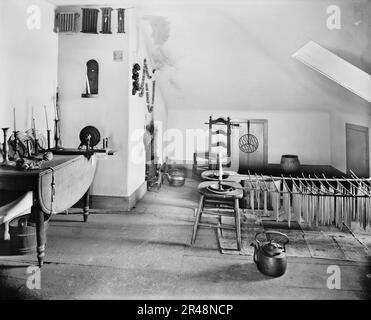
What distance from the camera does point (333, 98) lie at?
21.9ft

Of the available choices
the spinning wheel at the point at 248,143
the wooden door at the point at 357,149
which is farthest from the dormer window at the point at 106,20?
the wooden door at the point at 357,149

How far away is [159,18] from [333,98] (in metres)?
3.88

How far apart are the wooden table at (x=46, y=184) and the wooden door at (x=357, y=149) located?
463cm

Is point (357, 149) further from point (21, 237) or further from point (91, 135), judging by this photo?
point (21, 237)

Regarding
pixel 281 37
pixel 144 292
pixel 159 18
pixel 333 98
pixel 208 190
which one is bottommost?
pixel 144 292

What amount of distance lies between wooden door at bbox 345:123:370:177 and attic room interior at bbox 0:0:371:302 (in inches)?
1.5

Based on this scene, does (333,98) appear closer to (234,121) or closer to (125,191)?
(234,121)

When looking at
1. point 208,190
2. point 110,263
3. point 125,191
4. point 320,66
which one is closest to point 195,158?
point 125,191

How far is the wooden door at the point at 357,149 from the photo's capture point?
567 centimetres

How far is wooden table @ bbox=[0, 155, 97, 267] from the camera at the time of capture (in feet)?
9.52

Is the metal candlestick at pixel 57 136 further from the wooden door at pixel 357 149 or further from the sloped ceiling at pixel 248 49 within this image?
the wooden door at pixel 357 149

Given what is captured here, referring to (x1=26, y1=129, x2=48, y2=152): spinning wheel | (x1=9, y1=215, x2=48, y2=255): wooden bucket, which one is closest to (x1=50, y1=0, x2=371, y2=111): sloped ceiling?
(x1=26, y1=129, x2=48, y2=152): spinning wheel

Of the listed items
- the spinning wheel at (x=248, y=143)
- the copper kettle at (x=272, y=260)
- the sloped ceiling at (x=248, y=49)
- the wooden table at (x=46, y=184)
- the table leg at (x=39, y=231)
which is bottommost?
the copper kettle at (x=272, y=260)

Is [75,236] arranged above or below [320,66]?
below
